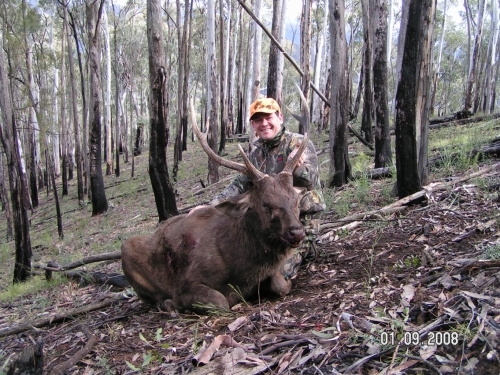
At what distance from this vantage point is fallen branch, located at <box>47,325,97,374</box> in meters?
3.42

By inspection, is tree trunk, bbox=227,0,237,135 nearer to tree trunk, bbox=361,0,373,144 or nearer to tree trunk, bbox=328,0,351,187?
tree trunk, bbox=361,0,373,144

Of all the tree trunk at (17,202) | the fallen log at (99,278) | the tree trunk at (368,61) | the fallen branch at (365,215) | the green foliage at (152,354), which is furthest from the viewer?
the tree trunk at (368,61)

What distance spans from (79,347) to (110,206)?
12.8m

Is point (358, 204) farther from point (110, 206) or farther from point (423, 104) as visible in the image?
point (110, 206)

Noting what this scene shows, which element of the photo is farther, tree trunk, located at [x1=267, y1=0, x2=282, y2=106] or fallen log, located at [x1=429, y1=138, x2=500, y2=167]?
tree trunk, located at [x1=267, y1=0, x2=282, y2=106]

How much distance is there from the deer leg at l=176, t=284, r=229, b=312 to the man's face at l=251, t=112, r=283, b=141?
1956mm

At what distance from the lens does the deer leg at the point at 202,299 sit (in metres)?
4.22

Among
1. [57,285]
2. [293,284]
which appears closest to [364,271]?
[293,284]

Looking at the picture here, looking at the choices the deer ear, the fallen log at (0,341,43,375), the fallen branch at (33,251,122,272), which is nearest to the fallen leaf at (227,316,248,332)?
the deer ear

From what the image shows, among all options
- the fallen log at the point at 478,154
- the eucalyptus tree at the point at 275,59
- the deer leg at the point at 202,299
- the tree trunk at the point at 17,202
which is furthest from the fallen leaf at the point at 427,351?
the eucalyptus tree at the point at 275,59

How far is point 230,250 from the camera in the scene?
4.53 metres

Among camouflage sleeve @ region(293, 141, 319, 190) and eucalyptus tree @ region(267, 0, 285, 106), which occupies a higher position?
eucalyptus tree @ region(267, 0, 285, 106)

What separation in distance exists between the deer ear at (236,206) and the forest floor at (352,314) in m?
0.97
